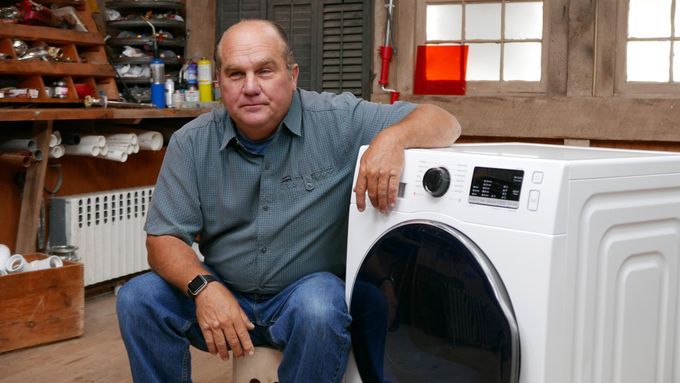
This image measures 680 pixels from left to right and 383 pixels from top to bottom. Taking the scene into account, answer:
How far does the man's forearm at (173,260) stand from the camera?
1.82m

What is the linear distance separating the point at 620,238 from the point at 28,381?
1.98 metres

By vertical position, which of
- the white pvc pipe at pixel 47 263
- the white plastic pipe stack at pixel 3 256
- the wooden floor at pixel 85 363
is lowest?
the wooden floor at pixel 85 363

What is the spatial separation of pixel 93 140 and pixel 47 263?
609 millimetres

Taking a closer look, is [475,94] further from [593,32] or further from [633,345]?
[633,345]

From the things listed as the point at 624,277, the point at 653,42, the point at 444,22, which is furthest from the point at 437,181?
the point at 444,22

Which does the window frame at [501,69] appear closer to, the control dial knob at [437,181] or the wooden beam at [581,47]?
the wooden beam at [581,47]

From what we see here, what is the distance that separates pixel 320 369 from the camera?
172cm

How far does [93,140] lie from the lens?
3379mm

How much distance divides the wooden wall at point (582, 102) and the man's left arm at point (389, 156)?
1.54m

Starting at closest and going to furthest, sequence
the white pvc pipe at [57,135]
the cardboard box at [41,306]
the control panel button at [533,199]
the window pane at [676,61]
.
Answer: the control panel button at [533,199] < the cardboard box at [41,306] < the window pane at [676,61] < the white pvc pipe at [57,135]

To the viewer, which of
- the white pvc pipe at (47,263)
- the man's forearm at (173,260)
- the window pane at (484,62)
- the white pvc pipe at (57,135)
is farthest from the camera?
the window pane at (484,62)

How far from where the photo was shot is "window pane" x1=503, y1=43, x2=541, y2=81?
11.2 feet

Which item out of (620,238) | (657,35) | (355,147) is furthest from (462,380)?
(657,35)

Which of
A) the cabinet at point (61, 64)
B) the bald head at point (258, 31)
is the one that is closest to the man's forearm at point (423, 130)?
the bald head at point (258, 31)
